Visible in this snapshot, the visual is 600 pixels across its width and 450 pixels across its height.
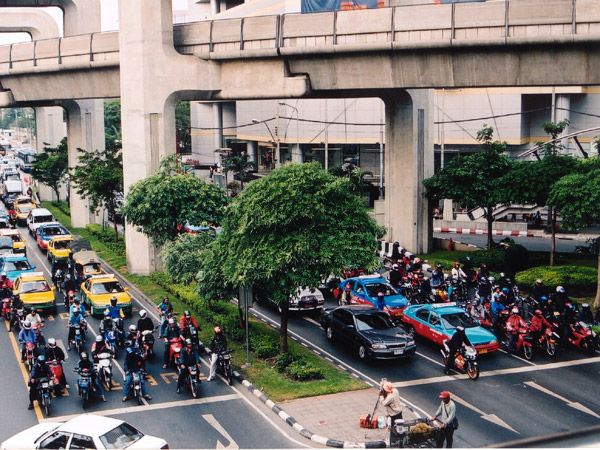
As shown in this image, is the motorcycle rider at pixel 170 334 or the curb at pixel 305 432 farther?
the motorcycle rider at pixel 170 334

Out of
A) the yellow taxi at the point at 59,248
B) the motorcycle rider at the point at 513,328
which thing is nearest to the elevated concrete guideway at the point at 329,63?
the yellow taxi at the point at 59,248

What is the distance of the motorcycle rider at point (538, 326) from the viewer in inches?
922

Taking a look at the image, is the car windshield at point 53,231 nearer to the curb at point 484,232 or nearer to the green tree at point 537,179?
the green tree at point 537,179

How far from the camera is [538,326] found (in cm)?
2345

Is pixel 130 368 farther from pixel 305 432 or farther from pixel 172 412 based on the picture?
pixel 305 432

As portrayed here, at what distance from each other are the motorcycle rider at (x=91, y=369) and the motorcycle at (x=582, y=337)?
1411 centimetres

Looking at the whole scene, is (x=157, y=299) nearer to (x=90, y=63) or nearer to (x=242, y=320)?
(x=242, y=320)

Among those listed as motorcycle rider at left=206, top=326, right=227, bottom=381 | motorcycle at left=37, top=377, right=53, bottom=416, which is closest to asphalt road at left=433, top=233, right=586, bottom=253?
motorcycle rider at left=206, top=326, right=227, bottom=381

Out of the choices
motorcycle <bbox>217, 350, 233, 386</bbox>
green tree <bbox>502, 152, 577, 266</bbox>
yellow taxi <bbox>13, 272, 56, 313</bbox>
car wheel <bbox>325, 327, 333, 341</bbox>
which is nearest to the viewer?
motorcycle <bbox>217, 350, 233, 386</bbox>

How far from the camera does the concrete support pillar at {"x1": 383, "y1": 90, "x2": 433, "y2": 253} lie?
38469 mm

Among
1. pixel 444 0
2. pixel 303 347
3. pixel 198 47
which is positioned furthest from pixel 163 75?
pixel 303 347

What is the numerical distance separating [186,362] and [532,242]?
31.9m

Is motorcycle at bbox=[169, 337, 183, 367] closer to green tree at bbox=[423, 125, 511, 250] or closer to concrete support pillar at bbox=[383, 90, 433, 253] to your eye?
green tree at bbox=[423, 125, 511, 250]

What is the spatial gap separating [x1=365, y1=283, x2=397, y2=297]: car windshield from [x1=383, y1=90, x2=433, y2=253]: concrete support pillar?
11.5 metres
